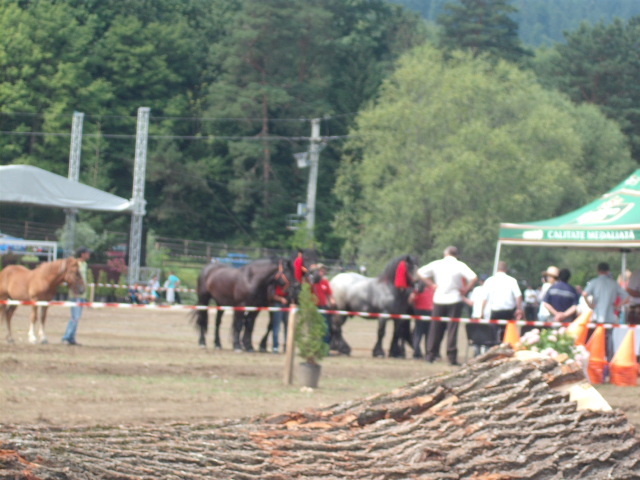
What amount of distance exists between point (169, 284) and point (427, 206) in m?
12.5

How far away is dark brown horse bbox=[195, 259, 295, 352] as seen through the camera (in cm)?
1984

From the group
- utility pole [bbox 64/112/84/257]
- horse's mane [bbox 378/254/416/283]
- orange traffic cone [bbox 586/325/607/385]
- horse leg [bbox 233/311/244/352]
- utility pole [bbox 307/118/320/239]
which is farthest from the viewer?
utility pole [bbox 307/118/320/239]

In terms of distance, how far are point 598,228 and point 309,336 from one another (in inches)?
272

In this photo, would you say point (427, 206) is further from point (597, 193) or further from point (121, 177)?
point (121, 177)

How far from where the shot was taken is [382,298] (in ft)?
67.4

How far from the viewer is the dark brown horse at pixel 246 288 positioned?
19.8 metres

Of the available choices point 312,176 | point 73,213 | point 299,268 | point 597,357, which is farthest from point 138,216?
point 597,357

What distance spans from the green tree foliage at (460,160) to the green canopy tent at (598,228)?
958 inches

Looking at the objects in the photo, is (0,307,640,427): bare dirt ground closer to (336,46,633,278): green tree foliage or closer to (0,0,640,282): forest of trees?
(336,46,633,278): green tree foliage

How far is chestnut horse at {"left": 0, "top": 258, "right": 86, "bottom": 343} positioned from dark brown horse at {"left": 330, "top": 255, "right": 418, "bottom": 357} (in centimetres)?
458

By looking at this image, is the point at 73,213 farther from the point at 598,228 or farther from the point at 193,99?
the point at 193,99

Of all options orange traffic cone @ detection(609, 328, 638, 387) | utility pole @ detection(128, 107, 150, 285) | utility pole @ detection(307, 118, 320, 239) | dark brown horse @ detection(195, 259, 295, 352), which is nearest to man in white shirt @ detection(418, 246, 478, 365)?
dark brown horse @ detection(195, 259, 295, 352)

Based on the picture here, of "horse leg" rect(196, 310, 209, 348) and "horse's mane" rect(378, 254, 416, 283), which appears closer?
"horse's mane" rect(378, 254, 416, 283)

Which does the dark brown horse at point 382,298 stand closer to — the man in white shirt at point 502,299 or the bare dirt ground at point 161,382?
the bare dirt ground at point 161,382
